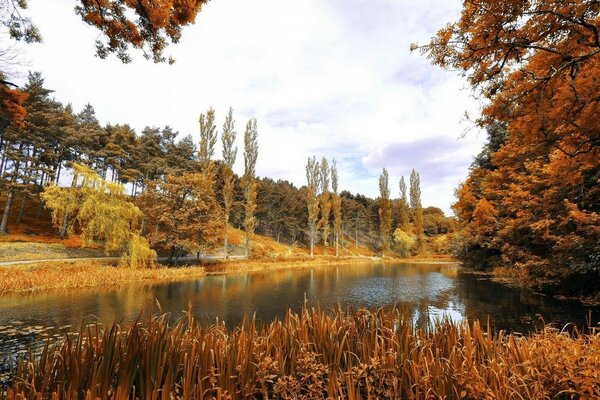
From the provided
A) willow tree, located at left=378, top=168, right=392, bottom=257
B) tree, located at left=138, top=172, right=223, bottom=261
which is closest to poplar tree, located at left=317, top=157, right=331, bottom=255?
willow tree, located at left=378, top=168, right=392, bottom=257

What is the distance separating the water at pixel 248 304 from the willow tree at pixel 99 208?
6.22 meters

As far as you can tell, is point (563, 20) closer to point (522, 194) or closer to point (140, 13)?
point (140, 13)

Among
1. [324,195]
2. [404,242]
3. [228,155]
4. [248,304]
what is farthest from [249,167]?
[404,242]

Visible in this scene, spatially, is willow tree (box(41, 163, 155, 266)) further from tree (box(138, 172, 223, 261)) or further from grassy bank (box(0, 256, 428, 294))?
tree (box(138, 172, 223, 261))

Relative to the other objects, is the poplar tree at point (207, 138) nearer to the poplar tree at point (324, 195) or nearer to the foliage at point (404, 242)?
the poplar tree at point (324, 195)

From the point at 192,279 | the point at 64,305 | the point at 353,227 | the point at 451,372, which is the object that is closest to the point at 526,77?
the point at 451,372

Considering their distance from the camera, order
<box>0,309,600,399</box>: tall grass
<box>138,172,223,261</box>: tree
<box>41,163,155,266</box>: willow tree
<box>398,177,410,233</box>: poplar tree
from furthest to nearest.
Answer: <box>398,177,410,233</box>: poplar tree → <box>138,172,223,261</box>: tree → <box>41,163,155,266</box>: willow tree → <box>0,309,600,399</box>: tall grass

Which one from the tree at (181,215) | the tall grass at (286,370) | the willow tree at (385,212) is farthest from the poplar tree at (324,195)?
the tall grass at (286,370)

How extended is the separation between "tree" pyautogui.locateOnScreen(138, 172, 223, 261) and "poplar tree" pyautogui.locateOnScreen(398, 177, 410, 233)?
154 ft

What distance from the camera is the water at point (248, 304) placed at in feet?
33.6

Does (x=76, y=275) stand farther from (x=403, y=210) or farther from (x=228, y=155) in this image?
(x=403, y=210)

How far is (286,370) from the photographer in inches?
161

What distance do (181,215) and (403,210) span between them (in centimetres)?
5242

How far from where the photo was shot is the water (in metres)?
10.2
